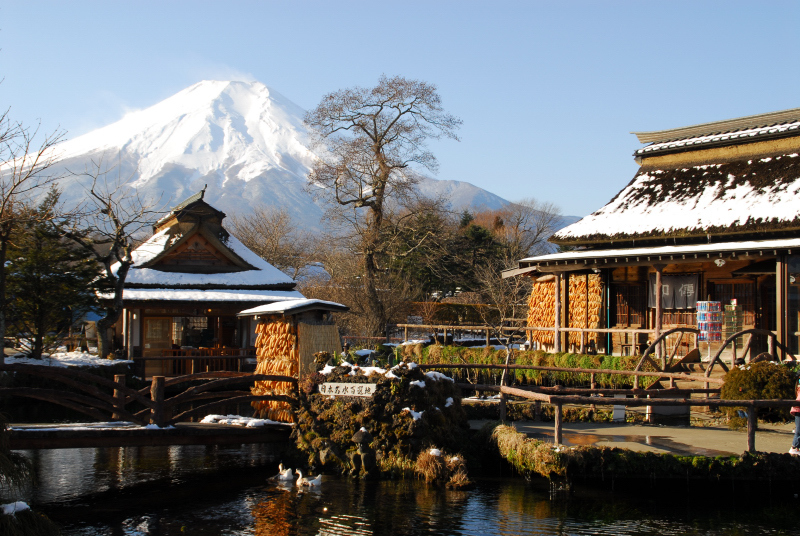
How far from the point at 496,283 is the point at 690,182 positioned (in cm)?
1828

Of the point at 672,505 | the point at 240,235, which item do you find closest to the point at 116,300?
the point at 672,505

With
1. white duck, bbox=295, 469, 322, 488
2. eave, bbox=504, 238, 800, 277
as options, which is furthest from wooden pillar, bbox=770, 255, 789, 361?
white duck, bbox=295, 469, 322, 488

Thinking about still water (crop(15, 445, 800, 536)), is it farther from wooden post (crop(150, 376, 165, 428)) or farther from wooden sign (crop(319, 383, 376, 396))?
wooden sign (crop(319, 383, 376, 396))

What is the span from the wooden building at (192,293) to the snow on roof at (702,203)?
40.3 feet

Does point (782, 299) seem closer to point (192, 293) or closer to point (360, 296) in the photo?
point (192, 293)

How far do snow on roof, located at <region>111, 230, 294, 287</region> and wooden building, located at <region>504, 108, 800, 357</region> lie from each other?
1139 cm

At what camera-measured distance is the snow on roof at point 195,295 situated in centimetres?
2644

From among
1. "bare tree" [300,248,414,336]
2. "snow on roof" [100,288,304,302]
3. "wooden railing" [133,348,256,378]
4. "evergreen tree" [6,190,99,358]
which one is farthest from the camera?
"bare tree" [300,248,414,336]

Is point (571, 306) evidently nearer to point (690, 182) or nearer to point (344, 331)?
point (690, 182)

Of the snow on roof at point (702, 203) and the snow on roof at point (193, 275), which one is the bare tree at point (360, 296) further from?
the snow on roof at point (702, 203)

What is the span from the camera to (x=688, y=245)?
20.8 metres

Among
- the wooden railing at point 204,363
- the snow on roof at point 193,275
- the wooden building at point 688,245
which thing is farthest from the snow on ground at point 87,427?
the snow on roof at point 193,275

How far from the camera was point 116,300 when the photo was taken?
25125mm

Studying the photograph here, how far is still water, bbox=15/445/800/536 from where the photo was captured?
935 cm
